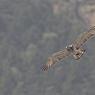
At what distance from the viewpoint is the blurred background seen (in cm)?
7212

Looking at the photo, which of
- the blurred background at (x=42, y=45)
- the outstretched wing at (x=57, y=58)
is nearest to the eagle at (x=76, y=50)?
the outstretched wing at (x=57, y=58)

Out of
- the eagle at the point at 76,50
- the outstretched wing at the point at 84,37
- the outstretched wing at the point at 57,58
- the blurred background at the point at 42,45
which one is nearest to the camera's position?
the outstretched wing at the point at 84,37

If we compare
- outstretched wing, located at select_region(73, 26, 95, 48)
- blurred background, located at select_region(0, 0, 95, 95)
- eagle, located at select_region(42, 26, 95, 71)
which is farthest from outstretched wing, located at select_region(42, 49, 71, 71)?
blurred background, located at select_region(0, 0, 95, 95)

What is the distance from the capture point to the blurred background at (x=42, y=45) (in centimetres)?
7212

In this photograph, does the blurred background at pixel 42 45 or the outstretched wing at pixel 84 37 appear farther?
the blurred background at pixel 42 45

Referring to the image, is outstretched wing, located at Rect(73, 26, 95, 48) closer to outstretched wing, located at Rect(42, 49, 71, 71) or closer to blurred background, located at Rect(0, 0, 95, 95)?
outstretched wing, located at Rect(42, 49, 71, 71)

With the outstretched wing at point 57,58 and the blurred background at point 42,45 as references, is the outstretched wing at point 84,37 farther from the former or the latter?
the blurred background at point 42,45

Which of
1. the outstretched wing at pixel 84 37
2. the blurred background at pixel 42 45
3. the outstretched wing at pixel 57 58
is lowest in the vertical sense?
the outstretched wing at pixel 84 37

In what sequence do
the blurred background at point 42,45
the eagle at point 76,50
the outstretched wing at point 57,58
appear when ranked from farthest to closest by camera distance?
the blurred background at point 42,45 → the outstretched wing at point 57,58 → the eagle at point 76,50

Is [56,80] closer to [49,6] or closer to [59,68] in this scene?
[59,68]

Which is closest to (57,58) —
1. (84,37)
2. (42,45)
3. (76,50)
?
→ (76,50)

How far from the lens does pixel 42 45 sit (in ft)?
258

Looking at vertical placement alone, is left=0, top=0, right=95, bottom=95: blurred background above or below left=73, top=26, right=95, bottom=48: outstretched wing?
above

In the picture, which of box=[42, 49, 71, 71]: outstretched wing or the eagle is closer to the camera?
the eagle
